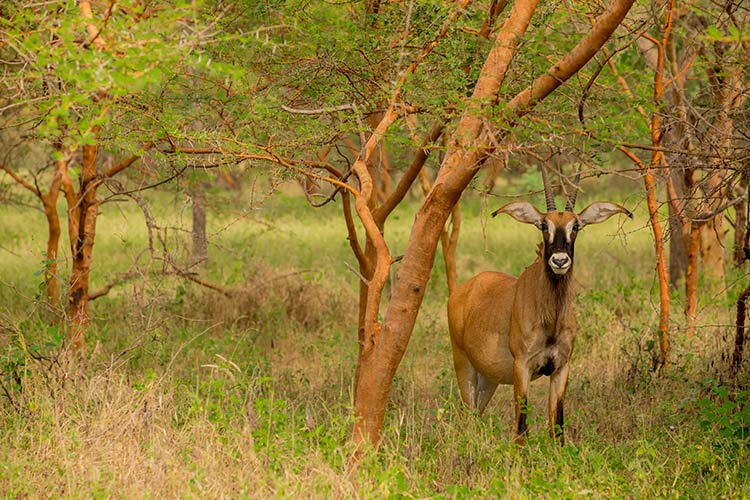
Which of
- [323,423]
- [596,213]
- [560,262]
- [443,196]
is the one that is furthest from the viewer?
[596,213]

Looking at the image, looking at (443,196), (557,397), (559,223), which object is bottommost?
(557,397)

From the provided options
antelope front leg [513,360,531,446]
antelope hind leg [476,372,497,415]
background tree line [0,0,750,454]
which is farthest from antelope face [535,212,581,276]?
antelope hind leg [476,372,497,415]

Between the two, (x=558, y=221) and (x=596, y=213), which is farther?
(x=596, y=213)

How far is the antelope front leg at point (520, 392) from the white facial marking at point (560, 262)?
0.91 metres

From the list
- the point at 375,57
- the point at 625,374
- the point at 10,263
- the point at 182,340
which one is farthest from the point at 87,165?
the point at 10,263

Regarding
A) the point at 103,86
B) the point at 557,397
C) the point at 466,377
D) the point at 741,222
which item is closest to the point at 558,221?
the point at 557,397

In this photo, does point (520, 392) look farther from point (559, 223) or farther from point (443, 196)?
point (443, 196)

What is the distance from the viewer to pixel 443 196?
6641 mm

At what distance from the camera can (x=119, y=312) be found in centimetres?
1188

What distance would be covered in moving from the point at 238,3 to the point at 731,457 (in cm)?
522

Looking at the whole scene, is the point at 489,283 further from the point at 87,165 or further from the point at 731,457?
the point at 87,165

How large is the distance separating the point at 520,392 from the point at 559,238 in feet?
3.87

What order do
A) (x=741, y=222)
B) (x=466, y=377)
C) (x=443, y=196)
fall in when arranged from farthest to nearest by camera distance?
1. (x=741, y=222)
2. (x=466, y=377)
3. (x=443, y=196)

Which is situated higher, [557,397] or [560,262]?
[560,262]
